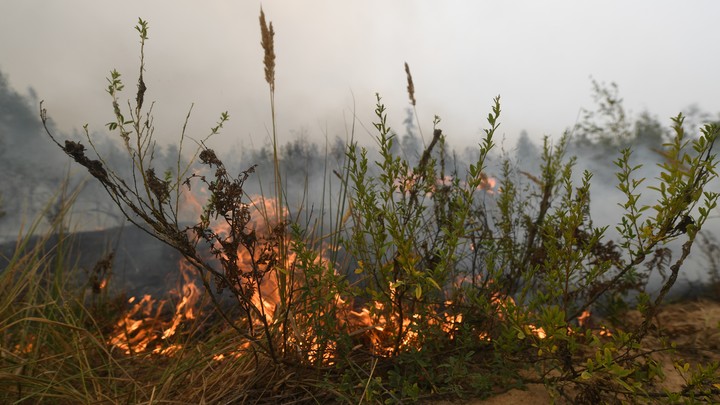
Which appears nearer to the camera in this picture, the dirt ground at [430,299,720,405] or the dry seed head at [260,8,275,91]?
the dirt ground at [430,299,720,405]

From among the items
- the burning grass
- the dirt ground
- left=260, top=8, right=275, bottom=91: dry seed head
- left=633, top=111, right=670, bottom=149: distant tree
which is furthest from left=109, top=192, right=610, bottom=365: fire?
left=633, top=111, right=670, bottom=149: distant tree

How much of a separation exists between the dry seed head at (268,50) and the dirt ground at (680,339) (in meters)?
1.88

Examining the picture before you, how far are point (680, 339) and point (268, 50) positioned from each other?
9.41 ft

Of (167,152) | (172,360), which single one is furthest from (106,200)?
(172,360)

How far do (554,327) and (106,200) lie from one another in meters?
6.96

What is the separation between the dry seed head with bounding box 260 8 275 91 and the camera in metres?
2.51

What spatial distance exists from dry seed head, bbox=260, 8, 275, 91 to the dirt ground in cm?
188

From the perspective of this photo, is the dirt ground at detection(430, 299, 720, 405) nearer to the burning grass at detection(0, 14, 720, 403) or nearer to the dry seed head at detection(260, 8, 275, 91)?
the burning grass at detection(0, 14, 720, 403)

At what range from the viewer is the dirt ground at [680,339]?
1.68 meters

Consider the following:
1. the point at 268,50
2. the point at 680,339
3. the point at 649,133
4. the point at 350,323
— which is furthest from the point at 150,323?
the point at 649,133

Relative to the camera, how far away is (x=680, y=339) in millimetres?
2598

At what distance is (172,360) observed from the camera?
7.73 ft

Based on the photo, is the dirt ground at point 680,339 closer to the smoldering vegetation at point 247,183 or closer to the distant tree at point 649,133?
the smoldering vegetation at point 247,183

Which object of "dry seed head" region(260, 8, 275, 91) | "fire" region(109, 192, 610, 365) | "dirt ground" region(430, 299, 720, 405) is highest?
"dry seed head" region(260, 8, 275, 91)
